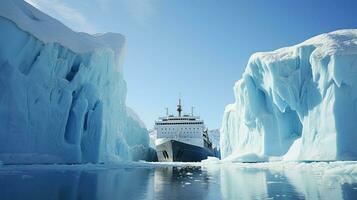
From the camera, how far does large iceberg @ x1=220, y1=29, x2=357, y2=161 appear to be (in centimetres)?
1753

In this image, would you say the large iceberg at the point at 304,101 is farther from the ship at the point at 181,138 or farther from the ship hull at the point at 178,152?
the ship at the point at 181,138

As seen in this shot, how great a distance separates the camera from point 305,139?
62.3 feet

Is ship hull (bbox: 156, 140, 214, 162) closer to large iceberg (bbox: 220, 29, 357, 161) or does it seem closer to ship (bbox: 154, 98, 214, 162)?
ship (bbox: 154, 98, 214, 162)

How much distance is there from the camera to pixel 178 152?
34.7m

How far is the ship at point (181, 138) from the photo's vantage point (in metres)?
35.2

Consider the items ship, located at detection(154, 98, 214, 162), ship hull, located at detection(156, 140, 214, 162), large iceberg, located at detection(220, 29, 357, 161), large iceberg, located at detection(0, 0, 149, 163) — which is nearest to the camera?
large iceberg, located at detection(0, 0, 149, 163)

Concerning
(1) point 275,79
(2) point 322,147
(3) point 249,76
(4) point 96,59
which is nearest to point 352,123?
(2) point 322,147

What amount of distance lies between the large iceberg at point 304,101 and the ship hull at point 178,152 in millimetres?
9605

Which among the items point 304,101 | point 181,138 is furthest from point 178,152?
point 304,101

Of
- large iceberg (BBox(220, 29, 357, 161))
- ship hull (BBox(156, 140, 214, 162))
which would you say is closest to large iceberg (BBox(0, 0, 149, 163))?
large iceberg (BBox(220, 29, 357, 161))

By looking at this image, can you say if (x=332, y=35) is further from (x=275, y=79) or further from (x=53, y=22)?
(x=53, y=22)

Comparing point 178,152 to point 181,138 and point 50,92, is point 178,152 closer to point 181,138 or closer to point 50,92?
point 181,138

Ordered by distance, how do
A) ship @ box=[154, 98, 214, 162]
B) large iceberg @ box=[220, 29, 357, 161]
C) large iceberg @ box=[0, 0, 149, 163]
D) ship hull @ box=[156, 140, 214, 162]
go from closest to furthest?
large iceberg @ box=[0, 0, 149, 163] → large iceberg @ box=[220, 29, 357, 161] → ship hull @ box=[156, 140, 214, 162] → ship @ box=[154, 98, 214, 162]

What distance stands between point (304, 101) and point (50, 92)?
13561 millimetres
